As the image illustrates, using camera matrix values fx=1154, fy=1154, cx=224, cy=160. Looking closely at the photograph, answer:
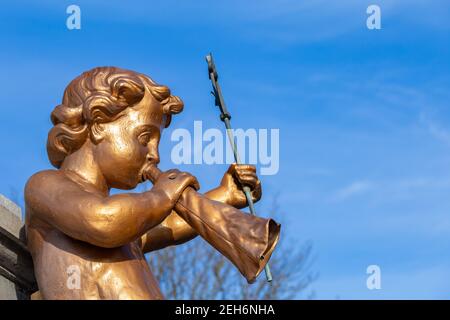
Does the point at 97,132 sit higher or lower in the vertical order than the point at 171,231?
higher

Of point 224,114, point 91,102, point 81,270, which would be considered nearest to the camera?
point 81,270

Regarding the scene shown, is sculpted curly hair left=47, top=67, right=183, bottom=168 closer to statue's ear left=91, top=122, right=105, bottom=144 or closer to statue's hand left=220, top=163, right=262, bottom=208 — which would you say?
statue's ear left=91, top=122, right=105, bottom=144

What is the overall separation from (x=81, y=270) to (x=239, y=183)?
1.12 metres

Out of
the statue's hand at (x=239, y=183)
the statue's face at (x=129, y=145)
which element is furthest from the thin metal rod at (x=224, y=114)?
the statue's face at (x=129, y=145)

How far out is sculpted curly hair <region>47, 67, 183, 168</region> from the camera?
5.76m

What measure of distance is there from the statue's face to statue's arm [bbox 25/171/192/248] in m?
0.24

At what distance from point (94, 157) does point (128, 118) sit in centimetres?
26

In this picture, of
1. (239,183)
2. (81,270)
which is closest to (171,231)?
(239,183)

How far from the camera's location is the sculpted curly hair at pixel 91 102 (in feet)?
18.9

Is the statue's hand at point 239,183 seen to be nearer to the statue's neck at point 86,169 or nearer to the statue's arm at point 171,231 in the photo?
the statue's arm at point 171,231

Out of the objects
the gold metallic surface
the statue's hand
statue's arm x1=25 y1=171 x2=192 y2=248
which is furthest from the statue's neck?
the statue's hand

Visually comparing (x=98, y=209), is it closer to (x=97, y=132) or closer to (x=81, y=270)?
(x=81, y=270)

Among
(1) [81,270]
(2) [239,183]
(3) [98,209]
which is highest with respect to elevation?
(2) [239,183]

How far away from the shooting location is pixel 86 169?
18.8 feet
